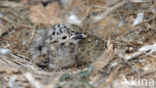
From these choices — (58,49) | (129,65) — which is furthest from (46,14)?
(129,65)

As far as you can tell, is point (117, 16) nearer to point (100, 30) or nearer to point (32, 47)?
point (100, 30)

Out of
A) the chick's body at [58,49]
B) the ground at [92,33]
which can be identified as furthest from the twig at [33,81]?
the chick's body at [58,49]

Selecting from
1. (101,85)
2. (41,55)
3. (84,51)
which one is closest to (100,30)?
(84,51)

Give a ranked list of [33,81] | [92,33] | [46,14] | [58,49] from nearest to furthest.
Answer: [33,81], [58,49], [92,33], [46,14]

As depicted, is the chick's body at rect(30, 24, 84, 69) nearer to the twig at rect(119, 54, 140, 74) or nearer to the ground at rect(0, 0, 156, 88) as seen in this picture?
the ground at rect(0, 0, 156, 88)

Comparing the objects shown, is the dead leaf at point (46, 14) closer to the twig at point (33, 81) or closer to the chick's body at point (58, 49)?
the chick's body at point (58, 49)

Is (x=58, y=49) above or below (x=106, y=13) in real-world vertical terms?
below

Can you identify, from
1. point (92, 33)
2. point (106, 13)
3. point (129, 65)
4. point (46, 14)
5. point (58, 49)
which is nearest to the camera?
point (129, 65)

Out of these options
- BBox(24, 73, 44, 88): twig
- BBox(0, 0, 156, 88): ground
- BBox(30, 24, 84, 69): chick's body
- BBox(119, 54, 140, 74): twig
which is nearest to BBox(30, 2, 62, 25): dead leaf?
BBox(0, 0, 156, 88): ground

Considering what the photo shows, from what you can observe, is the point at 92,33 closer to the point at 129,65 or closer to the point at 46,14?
the point at 46,14
